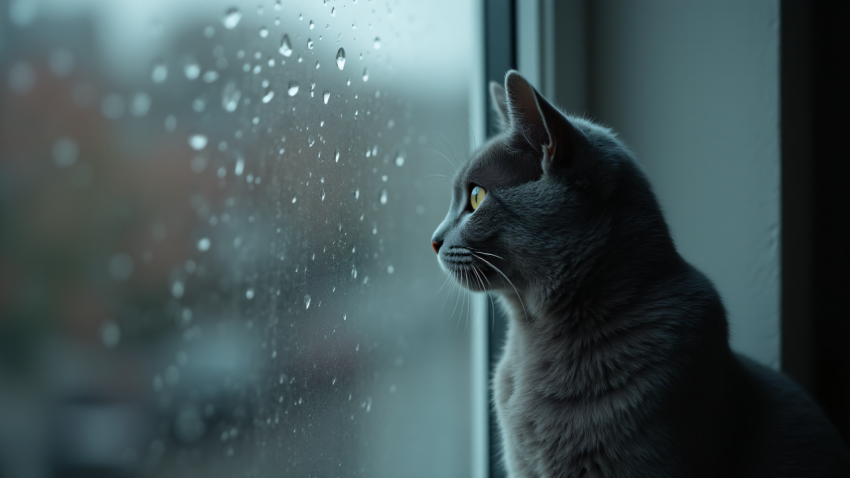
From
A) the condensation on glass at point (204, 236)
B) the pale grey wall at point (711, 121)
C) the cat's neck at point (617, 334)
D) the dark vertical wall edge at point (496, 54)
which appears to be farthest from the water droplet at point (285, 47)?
the pale grey wall at point (711, 121)

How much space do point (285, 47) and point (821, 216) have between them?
4.16 ft

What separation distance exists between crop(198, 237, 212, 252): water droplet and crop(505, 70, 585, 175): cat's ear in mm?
428

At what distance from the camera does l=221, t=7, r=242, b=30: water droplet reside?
567mm

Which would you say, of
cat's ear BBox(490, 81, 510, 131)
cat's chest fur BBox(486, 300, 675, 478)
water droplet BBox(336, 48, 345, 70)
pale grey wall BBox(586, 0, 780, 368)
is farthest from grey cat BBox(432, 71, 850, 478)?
pale grey wall BBox(586, 0, 780, 368)

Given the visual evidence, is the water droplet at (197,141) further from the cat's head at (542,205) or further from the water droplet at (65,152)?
the cat's head at (542,205)

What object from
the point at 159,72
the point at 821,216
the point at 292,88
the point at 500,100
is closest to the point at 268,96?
the point at 292,88

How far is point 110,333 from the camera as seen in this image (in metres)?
0.45

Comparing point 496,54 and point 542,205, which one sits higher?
point 496,54

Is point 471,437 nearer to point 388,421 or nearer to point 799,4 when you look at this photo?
point 388,421

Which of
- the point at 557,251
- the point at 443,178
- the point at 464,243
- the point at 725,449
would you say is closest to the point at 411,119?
the point at 443,178

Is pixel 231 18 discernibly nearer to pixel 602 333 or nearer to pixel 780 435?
pixel 602 333

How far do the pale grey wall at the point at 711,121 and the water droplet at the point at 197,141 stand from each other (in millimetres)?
1018

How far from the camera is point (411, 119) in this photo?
1001mm

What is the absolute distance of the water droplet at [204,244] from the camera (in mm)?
536
